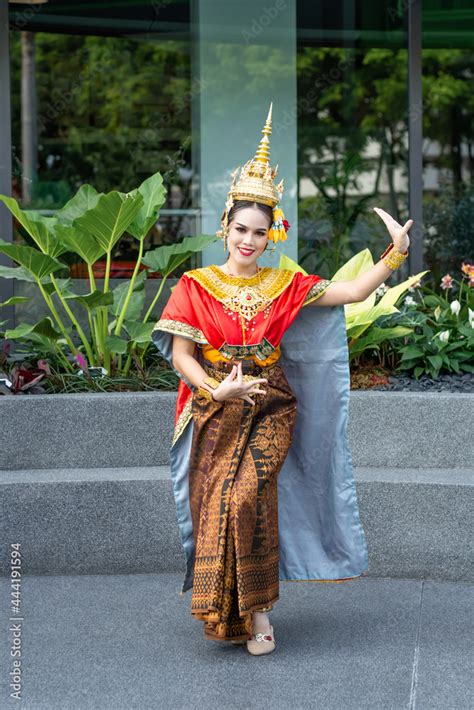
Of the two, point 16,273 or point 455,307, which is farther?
point 455,307

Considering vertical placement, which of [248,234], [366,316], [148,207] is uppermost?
[148,207]

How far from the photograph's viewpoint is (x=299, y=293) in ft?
12.8

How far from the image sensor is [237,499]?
3727 mm

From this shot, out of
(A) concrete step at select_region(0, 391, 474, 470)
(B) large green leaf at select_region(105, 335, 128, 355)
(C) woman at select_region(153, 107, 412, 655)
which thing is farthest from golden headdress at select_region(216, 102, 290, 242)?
(B) large green leaf at select_region(105, 335, 128, 355)

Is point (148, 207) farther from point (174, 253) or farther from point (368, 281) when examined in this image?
point (368, 281)

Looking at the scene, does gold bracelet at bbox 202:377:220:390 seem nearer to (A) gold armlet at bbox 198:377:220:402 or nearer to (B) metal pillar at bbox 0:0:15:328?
(A) gold armlet at bbox 198:377:220:402

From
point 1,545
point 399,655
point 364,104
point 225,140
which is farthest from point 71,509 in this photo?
point 364,104

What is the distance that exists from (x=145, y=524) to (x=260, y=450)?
4.45 feet

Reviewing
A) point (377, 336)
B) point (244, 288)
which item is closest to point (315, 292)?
point (244, 288)

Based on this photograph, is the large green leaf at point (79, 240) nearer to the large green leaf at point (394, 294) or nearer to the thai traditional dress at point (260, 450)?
the large green leaf at point (394, 294)

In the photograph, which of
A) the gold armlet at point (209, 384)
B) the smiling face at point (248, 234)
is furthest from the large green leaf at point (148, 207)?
the gold armlet at point (209, 384)

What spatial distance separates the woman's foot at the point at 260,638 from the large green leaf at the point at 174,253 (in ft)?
7.68

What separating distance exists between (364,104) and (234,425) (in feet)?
33.0

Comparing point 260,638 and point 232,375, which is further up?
point 232,375
